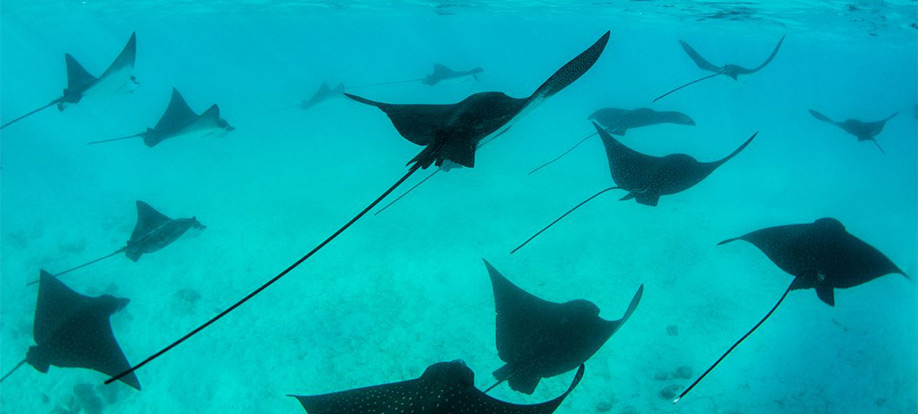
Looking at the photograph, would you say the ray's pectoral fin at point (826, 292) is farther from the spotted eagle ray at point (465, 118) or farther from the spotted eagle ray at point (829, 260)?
the spotted eagle ray at point (465, 118)

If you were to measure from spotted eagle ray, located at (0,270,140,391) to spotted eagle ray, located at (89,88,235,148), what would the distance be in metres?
3.57

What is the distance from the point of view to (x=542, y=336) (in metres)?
4.15

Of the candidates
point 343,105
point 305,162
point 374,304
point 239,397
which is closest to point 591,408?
point 374,304

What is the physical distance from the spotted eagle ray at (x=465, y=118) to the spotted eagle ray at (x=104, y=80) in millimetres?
6094

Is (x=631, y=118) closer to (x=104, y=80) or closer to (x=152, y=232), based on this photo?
(x=152, y=232)

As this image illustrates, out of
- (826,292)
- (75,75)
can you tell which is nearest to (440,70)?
(75,75)

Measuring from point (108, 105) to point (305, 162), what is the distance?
81.6 feet

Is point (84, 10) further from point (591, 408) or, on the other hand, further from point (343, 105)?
point (591, 408)

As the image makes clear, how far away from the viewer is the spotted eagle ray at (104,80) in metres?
7.52

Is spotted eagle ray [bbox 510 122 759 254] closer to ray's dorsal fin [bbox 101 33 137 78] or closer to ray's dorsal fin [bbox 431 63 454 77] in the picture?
ray's dorsal fin [bbox 101 33 137 78]

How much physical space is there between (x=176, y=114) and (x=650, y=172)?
8277 mm

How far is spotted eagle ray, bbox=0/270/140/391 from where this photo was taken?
487 centimetres

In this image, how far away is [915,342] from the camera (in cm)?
739

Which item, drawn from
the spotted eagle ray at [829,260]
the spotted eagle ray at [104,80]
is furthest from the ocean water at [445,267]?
the spotted eagle ray at [829,260]
